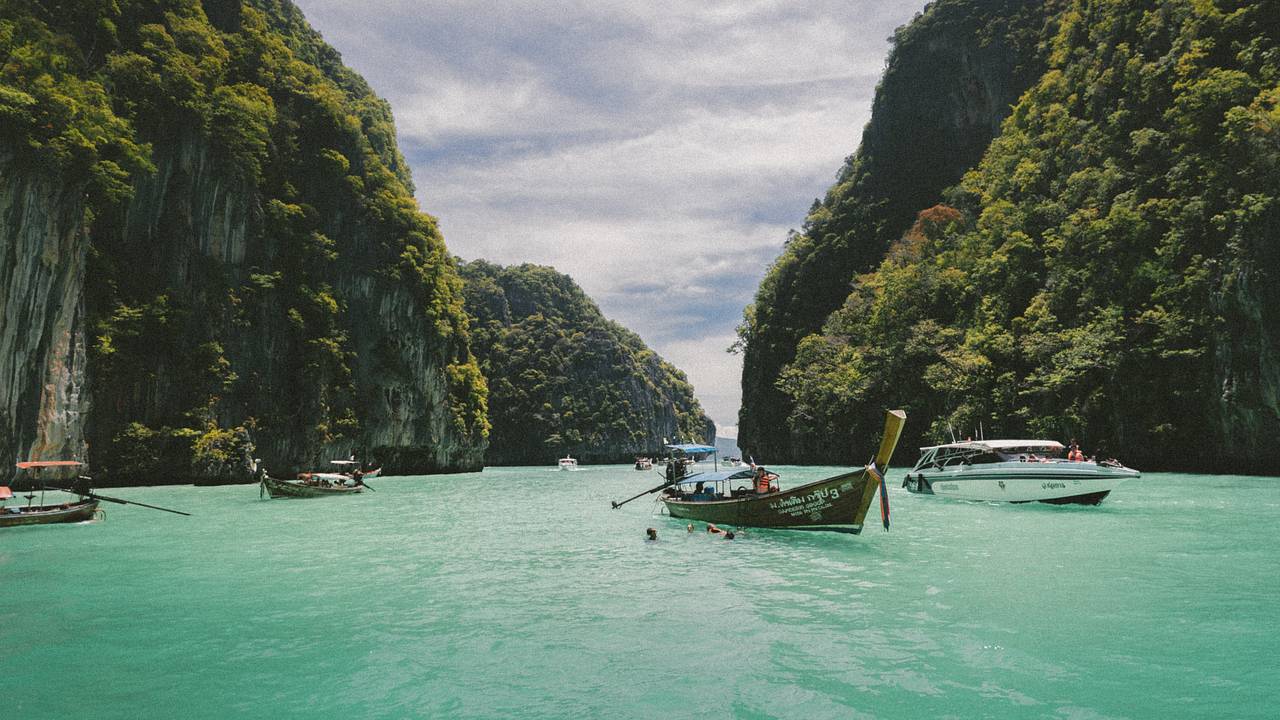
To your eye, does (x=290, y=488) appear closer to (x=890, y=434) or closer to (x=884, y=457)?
(x=884, y=457)

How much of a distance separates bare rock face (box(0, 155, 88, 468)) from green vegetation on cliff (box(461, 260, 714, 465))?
252ft

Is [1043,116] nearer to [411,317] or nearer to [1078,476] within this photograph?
[1078,476]

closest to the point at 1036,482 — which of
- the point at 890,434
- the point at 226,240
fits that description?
the point at 890,434

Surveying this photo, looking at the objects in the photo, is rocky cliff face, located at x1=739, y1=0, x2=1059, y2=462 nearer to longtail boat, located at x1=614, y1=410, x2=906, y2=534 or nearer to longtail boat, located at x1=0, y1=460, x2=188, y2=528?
longtail boat, located at x1=614, y1=410, x2=906, y2=534

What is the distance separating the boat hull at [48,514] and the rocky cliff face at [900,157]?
51813 mm

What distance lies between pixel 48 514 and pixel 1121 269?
47.1 meters

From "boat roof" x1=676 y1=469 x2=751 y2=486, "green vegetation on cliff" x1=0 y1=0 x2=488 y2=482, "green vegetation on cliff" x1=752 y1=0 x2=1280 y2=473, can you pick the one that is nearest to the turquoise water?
"boat roof" x1=676 y1=469 x2=751 y2=486

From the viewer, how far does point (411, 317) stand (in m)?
60.2

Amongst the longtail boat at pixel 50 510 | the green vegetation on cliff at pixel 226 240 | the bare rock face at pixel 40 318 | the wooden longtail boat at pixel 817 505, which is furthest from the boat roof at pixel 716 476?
the green vegetation on cliff at pixel 226 240

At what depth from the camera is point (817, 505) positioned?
15.5 meters

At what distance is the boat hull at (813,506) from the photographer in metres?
15.0

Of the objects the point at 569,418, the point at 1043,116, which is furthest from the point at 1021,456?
the point at 569,418

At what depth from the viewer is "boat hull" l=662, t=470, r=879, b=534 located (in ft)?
49.3

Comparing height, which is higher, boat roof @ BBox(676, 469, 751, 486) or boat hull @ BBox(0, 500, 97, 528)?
boat roof @ BBox(676, 469, 751, 486)
